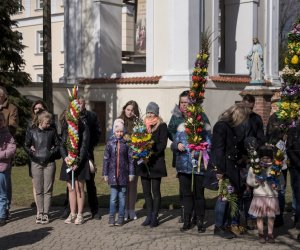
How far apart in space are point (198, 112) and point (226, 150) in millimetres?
805

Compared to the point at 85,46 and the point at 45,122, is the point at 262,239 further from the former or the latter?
the point at 85,46

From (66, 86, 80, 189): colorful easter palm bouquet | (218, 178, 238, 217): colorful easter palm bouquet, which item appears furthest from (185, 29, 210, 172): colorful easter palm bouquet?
(66, 86, 80, 189): colorful easter palm bouquet

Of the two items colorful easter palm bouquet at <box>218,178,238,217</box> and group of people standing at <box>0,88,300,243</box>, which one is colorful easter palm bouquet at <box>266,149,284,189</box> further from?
colorful easter palm bouquet at <box>218,178,238,217</box>

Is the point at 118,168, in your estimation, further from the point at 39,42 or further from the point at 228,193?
the point at 39,42

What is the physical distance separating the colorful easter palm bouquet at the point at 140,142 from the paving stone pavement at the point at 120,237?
1088 mm

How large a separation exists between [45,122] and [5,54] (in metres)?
10.6

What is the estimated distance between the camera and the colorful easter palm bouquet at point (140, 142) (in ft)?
28.0

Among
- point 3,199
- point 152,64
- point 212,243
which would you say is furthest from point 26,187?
point 152,64

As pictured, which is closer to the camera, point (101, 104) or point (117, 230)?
point (117, 230)

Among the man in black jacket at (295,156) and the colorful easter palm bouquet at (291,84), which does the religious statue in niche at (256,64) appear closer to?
the colorful easter palm bouquet at (291,84)

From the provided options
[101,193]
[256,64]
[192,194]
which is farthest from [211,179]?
[256,64]

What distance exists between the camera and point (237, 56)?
26.8 metres

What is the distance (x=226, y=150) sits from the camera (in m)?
7.87

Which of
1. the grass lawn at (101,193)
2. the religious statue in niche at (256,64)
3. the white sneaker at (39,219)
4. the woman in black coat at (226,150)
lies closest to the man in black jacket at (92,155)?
the white sneaker at (39,219)
